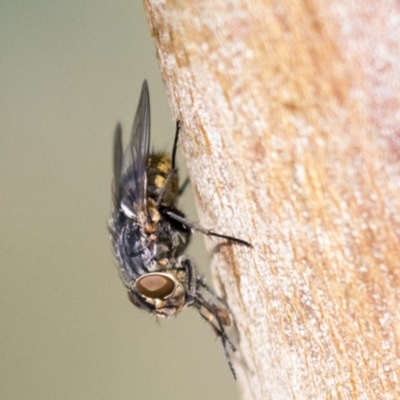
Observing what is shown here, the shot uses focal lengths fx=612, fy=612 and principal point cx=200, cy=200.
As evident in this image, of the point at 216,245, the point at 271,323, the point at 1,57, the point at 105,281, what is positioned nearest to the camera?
the point at 271,323

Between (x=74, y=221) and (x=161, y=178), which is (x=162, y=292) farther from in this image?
(x=74, y=221)

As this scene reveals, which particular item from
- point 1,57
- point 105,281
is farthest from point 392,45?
point 1,57

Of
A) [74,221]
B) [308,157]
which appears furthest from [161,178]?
[74,221]

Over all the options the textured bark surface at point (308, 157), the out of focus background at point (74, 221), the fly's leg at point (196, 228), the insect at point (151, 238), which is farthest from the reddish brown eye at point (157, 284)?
the out of focus background at point (74, 221)

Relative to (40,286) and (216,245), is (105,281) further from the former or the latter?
(216,245)

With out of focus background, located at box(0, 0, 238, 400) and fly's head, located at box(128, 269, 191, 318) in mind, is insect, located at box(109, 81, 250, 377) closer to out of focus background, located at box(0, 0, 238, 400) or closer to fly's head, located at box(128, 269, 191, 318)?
fly's head, located at box(128, 269, 191, 318)

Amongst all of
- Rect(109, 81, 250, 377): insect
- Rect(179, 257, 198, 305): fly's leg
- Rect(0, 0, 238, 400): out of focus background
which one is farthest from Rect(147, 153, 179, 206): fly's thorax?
Rect(0, 0, 238, 400): out of focus background
